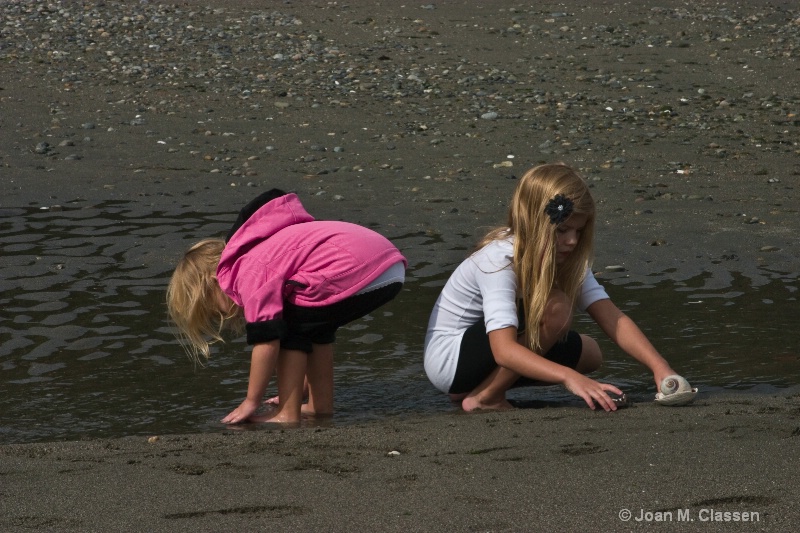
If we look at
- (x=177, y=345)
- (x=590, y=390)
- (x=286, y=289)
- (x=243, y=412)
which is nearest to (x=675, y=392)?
(x=590, y=390)

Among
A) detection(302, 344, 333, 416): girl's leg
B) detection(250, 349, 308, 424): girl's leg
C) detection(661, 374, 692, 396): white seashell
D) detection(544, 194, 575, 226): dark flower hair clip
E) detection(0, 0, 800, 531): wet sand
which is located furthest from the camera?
detection(302, 344, 333, 416): girl's leg

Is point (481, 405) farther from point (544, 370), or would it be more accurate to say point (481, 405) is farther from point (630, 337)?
point (630, 337)

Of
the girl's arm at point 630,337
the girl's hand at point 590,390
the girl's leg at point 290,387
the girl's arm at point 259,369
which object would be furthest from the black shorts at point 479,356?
the girl's arm at point 259,369

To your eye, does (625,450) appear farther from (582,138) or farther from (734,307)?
(582,138)

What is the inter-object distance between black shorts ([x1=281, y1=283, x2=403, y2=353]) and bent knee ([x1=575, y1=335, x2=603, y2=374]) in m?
0.74

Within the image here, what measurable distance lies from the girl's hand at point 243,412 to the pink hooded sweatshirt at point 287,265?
0.25 metres

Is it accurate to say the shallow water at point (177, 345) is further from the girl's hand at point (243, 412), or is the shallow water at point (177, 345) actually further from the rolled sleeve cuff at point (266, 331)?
the rolled sleeve cuff at point (266, 331)

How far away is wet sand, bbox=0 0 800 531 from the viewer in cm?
304

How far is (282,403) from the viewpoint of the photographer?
168 inches

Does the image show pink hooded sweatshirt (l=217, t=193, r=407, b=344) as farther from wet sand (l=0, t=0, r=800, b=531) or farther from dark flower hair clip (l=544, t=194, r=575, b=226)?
dark flower hair clip (l=544, t=194, r=575, b=226)

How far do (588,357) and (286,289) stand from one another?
1169mm

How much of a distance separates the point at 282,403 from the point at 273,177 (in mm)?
4214

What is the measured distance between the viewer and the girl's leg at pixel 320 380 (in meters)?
4.36

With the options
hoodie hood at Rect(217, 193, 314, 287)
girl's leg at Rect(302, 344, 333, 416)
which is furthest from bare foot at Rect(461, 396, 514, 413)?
hoodie hood at Rect(217, 193, 314, 287)
